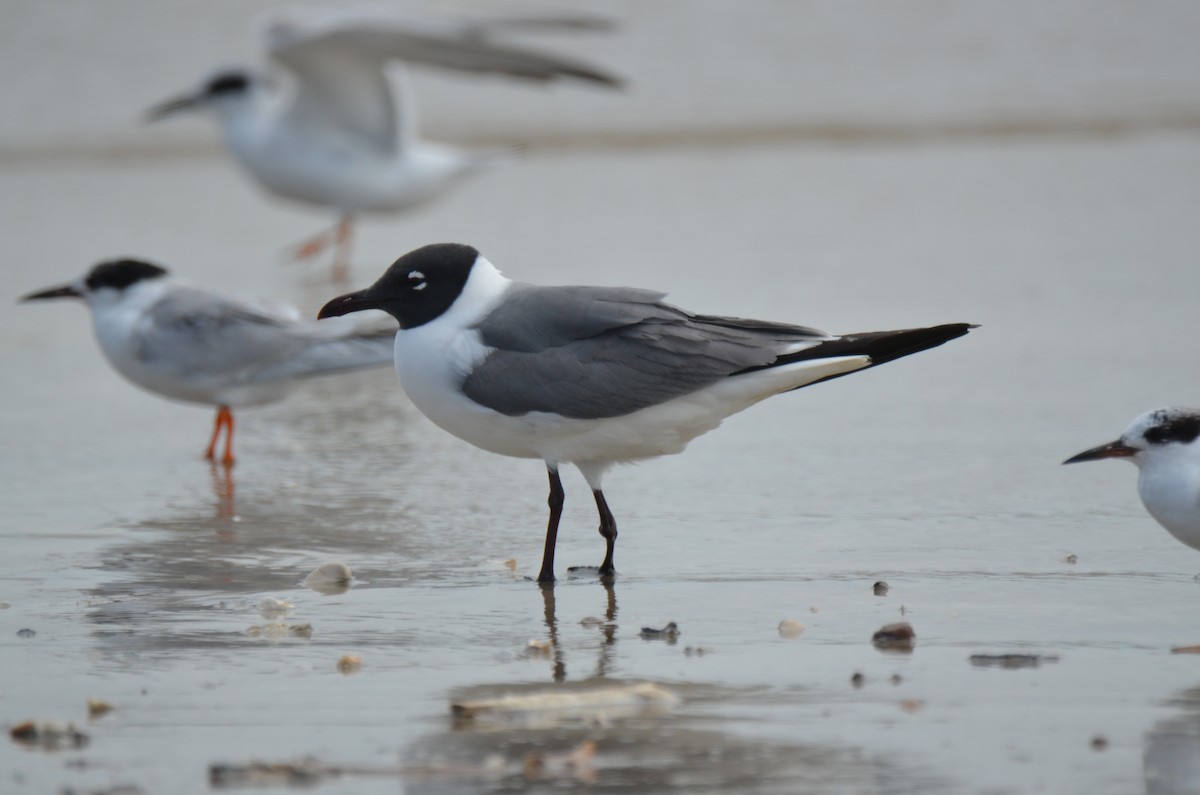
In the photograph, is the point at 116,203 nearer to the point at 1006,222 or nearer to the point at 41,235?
the point at 41,235

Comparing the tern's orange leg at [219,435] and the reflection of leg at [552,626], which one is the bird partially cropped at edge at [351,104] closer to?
the tern's orange leg at [219,435]

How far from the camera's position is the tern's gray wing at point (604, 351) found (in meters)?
3.73

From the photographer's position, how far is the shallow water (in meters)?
2.62

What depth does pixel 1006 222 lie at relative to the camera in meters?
8.43

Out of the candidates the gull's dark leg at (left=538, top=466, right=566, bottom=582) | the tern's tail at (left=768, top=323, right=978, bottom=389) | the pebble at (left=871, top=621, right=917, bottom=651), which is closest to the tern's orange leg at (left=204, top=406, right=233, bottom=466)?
the gull's dark leg at (left=538, top=466, right=566, bottom=582)

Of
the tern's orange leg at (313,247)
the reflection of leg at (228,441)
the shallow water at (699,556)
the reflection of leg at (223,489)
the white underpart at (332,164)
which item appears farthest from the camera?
the white underpart at (332,164)

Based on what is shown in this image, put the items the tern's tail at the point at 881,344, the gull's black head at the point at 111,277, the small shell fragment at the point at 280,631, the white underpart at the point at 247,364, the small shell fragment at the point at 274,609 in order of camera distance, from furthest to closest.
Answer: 1. the gull's black head at the point at 111,277
2. the white underpart at the point at 247,364
3. the tern's tail at the point at 881,344
4. the small shell fragment at the point at 274,609
5. the small shell fragment at the point at 280,631

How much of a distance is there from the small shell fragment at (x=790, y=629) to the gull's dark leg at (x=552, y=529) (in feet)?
2.13

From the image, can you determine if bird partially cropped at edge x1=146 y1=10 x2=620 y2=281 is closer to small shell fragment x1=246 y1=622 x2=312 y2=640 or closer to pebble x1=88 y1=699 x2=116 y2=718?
small shell fragment x1=246 y1=622 x2=312 y2=640

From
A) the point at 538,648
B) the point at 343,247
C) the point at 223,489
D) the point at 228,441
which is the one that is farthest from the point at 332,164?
the point at 538,648

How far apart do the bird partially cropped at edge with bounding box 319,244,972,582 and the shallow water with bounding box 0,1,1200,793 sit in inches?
12.9

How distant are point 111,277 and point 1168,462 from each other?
372cm

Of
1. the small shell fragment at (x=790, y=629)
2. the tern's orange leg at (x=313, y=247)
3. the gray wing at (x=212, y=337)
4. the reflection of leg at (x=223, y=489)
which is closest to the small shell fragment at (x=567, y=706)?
the small shell fragment at (x=790, y=629)

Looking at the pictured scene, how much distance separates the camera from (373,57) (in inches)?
368
